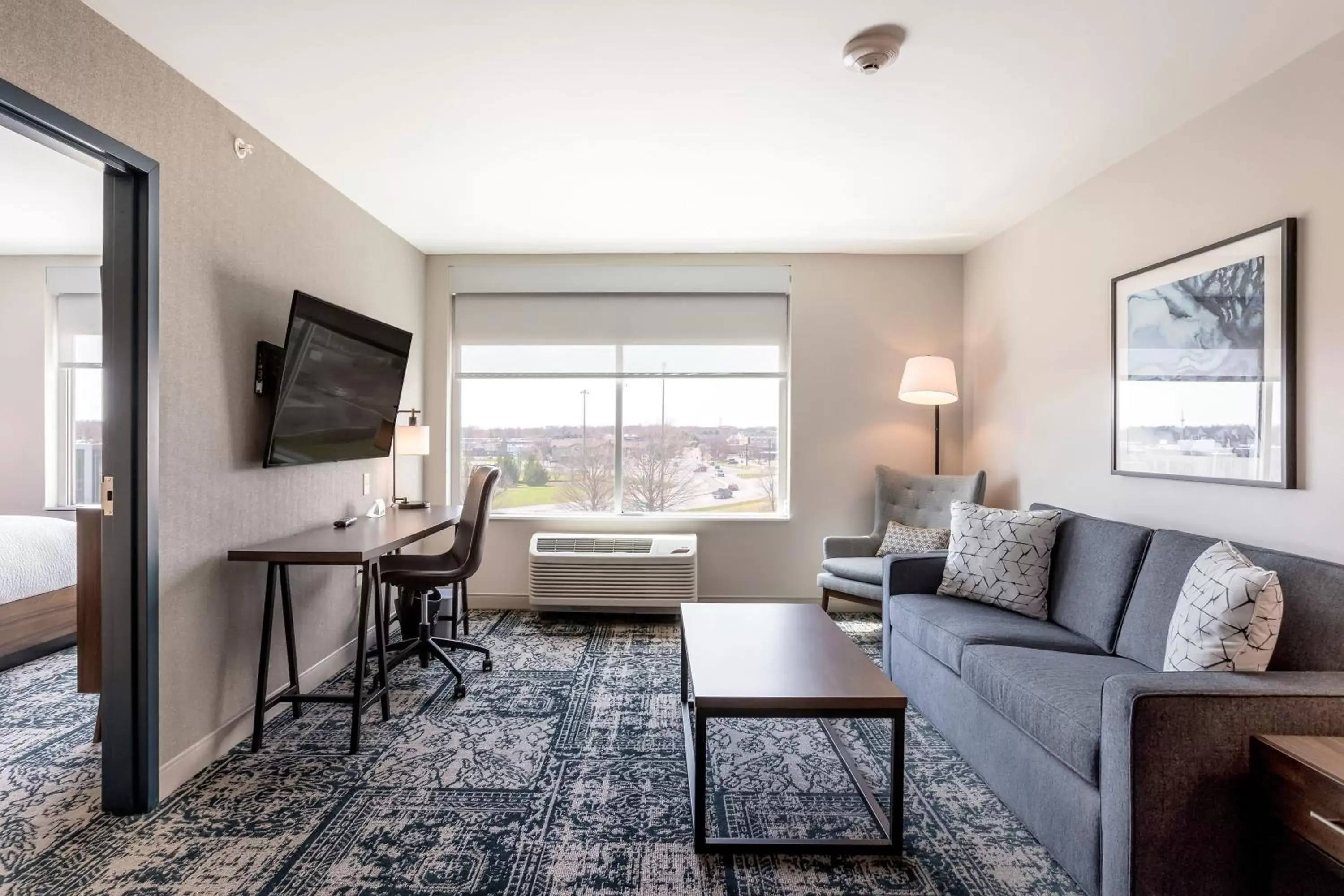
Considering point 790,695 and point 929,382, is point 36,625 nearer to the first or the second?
point 790,695

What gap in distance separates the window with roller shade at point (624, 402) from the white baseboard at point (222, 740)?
5.31 feet

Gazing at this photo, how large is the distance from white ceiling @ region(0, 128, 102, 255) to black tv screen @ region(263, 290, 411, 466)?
90 cm

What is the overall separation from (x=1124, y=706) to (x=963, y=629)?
1.01 m

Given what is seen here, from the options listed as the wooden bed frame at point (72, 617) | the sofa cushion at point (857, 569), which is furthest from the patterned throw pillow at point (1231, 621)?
the wooden bed frame at point (72, 617)

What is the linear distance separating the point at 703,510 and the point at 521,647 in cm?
155

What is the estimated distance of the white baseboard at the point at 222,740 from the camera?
216cm

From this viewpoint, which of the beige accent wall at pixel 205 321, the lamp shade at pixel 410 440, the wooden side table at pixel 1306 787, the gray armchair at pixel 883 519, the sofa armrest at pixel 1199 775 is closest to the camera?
the wooden side table at pixel 1306 787

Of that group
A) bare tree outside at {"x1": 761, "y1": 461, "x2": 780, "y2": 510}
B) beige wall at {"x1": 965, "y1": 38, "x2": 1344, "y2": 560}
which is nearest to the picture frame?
beige wall at {"x1": 965, "y1": 38, "x2": 1344, "y2": 560}

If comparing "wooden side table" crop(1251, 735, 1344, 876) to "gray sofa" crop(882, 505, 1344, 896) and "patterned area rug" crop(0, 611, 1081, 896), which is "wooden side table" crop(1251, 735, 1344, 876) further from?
"patterned area rug" crop(0, 611, 1081, 896)

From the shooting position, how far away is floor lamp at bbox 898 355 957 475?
3.88m

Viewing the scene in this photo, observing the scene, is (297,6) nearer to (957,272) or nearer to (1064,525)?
(1064,525)

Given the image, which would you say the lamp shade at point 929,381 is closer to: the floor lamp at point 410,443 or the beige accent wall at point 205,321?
the floor lamp at point 410,443

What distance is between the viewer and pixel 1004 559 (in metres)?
2.77

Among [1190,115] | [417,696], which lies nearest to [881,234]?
[1190,115]
